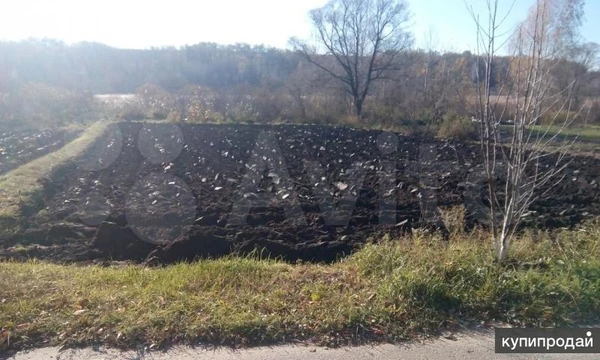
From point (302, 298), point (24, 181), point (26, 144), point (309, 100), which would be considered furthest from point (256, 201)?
point (309, 100)

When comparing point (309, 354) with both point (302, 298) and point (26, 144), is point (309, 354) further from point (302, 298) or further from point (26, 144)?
point (26, 144)

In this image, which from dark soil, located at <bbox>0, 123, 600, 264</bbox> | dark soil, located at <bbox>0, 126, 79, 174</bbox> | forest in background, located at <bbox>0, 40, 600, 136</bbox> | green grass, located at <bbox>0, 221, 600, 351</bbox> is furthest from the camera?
forest in background, located at <bbox>0, 40, 600, 136</bbox>

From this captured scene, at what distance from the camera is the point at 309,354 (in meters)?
3.51

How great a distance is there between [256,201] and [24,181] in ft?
18.0

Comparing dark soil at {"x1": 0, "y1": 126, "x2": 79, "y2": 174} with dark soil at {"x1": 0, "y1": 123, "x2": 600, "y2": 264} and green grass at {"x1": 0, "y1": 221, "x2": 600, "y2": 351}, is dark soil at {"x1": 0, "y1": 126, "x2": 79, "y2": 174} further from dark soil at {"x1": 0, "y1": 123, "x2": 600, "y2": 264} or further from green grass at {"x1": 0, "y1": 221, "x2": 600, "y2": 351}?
green grass at {"x1": 0, "y1": 221, "x2": 600, "y2": 351}

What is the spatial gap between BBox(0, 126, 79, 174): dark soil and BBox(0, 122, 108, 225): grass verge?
43 centimetres

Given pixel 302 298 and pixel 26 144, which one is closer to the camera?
pixel 302 298

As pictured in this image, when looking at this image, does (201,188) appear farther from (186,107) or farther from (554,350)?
(186,107)

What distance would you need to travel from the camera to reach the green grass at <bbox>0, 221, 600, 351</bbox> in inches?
147

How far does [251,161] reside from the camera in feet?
46.5

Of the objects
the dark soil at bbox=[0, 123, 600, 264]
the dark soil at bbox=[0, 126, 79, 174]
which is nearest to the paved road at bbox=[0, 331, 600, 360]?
the dark soil at bbox=[0, 123, 600, 264]

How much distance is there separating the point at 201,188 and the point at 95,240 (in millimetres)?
3424

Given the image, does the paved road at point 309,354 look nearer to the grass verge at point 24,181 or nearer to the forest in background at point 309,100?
the grass verge at point 24,181

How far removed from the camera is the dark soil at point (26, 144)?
13.6m
